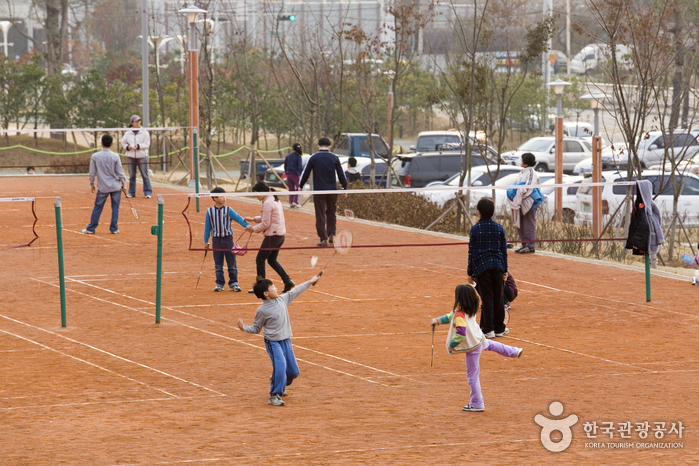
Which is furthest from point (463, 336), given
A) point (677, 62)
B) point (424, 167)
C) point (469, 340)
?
point (424, 167)

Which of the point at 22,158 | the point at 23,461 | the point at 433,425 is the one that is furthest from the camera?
the point at 22,158

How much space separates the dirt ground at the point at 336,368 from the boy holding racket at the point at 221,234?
321 millimetres

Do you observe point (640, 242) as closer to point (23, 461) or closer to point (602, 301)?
point (602, 301)

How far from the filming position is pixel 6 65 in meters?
41.0

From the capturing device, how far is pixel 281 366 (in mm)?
9266

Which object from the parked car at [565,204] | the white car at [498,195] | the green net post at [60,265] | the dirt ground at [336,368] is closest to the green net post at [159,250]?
the dirt ground at [336,368]

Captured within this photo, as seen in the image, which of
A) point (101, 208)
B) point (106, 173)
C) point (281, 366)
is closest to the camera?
point (281, 366)

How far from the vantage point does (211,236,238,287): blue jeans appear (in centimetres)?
1450

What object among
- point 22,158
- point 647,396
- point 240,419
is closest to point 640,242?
point 647,396

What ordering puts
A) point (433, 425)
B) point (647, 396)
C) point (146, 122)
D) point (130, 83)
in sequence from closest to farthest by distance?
point (433, 425) < point (647, 396) < point (146, 122) < point (130, 83)

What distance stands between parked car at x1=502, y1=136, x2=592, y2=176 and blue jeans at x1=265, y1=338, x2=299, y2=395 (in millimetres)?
29510

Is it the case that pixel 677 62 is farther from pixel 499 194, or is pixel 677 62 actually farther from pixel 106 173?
pixel 106 173

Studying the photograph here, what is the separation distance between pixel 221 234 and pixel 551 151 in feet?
89.6

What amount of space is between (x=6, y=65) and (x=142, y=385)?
3408cm
